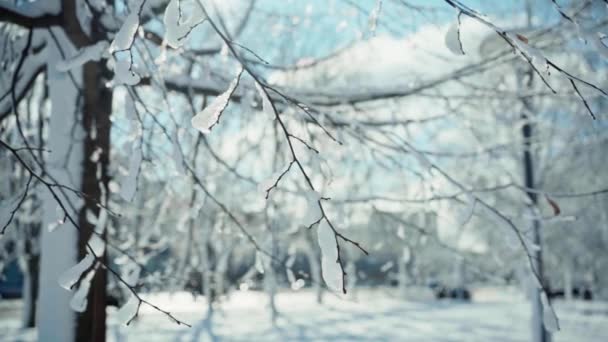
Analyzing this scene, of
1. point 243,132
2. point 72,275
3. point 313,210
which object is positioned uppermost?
point 243,132

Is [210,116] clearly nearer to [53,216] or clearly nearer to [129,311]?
[129,311]

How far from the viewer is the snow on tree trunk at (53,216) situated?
2.77 meters

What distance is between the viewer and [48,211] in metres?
2.64

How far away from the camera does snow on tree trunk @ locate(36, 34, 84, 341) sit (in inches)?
109

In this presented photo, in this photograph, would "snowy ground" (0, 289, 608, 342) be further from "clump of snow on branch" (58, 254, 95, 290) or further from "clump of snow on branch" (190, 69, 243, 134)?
"clump of snow on branch" (190, 69, 243, 134)

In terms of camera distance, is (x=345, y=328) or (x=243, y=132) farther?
(x=345, y=328)

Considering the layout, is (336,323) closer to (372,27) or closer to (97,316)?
(97,316)

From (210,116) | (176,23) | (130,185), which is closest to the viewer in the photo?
(210,116)

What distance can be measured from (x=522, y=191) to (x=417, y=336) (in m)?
7.83

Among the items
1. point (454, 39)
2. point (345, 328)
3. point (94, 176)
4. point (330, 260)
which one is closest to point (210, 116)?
point (330, 260)

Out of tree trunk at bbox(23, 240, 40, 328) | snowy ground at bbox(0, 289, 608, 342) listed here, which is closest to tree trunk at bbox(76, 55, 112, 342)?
snowy ground at bbox(0, 289, 608, 342)

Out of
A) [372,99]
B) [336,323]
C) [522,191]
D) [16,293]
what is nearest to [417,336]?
[336,323]

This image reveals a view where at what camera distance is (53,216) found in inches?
101

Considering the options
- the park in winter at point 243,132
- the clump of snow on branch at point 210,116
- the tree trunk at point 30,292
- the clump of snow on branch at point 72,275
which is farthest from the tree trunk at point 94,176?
the tree trunk at point 30,292
